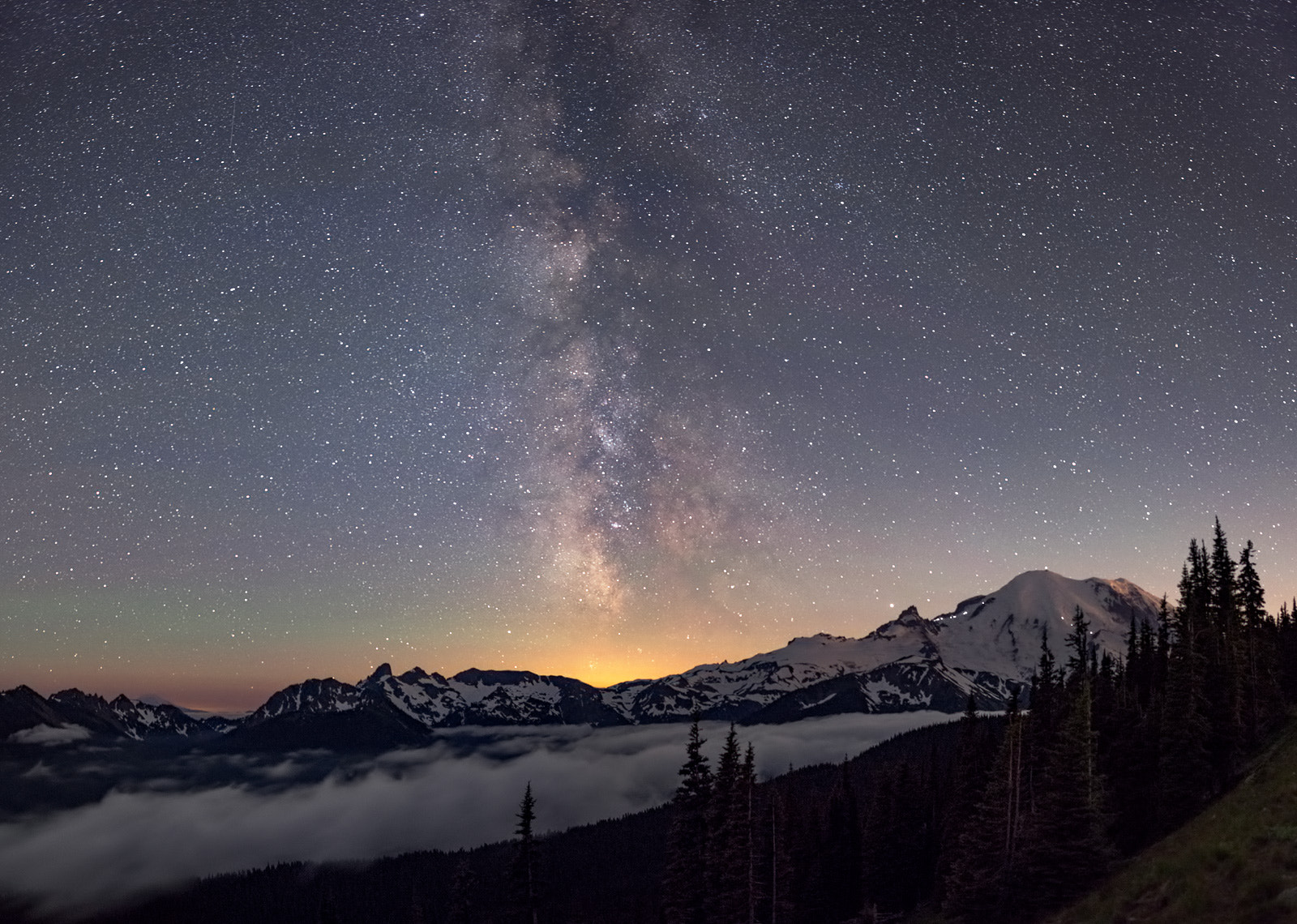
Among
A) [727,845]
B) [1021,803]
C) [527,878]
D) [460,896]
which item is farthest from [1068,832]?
[460,896]

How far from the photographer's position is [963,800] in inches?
2447

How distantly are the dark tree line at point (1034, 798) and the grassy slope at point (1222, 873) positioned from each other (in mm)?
9146

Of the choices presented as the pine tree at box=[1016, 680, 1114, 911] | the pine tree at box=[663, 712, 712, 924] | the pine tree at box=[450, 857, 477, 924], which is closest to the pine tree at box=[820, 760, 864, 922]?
the pine tree at box=[663, 712, 712, 924]

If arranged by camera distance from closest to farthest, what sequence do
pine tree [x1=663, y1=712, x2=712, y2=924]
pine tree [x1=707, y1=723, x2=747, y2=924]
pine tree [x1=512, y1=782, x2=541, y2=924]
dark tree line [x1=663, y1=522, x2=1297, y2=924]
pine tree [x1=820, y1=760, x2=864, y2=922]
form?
dark tree line [x1=663, y1=522, x2=1297, y2=924] < pine tree [x1=707, y1=723, x2=747, y2=924] < pine tree [x1=512, y1=782, x2=541, y2=924] < pine tree [x1=663, y1=712, x2=712, y2=924] < pine tree [x1=820, y1=760, x2=864, y2=922]

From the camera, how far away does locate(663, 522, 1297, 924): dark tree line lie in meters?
44.4

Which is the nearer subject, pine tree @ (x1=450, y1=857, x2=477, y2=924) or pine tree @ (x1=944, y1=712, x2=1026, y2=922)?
pine tree @ (x1=944, y1=712, x2=1026, y2=922)

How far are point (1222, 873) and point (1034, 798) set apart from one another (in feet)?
95.4

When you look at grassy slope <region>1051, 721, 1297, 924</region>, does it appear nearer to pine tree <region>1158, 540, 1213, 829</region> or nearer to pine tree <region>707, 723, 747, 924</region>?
pine tree <region>1158, 540, 1213, 829</region>

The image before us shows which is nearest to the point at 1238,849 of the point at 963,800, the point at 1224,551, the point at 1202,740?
the point at 1202,740

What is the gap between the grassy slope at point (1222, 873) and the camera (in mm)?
20000

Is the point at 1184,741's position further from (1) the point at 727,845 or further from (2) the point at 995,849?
Result: (1) the point at 727,845

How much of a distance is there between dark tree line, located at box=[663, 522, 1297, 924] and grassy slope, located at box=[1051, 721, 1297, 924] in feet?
30.0

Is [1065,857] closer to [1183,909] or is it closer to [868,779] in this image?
[1183,909]

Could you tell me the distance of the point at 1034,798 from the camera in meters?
49.4
